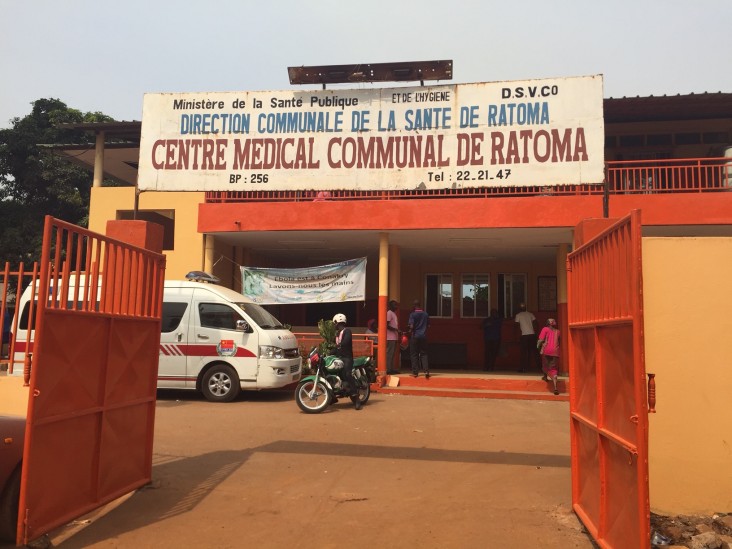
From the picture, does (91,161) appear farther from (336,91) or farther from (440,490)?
(440,490)

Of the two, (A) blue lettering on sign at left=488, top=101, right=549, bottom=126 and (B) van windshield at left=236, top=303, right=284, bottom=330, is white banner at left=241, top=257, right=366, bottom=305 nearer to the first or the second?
(B) van windshield at left=236, top=303, right=284, bottom=330

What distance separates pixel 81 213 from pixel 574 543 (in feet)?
83.4

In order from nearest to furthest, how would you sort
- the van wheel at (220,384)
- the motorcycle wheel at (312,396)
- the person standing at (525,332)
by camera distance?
the motorcycle wheel at (312,396), the van wheel at (220,384), the person standing at (525,332)

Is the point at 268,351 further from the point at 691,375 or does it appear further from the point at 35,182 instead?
the point at 35,182

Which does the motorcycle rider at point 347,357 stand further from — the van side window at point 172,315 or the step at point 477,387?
A: the van side window at point 172,315

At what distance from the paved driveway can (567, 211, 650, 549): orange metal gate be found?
491mm

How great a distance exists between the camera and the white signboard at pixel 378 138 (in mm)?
6086

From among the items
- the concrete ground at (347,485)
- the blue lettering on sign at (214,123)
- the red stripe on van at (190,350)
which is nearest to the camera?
the concrete ground at (347,485)

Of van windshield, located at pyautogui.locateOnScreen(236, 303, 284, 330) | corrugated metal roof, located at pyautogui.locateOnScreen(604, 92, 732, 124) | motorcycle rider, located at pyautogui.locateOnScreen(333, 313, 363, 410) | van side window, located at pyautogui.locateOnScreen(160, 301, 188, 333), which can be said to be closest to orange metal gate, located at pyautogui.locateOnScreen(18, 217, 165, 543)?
motorcycle rider, located at pyautogui.locateOnScreen(333, 313, 363, 410)

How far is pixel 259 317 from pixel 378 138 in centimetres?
568

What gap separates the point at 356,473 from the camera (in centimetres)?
596

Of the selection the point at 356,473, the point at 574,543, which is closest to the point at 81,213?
the point at 356,473

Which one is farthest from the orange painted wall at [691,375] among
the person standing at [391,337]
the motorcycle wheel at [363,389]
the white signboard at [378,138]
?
the person standing at [391,337]

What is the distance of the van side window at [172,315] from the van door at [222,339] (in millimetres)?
249
